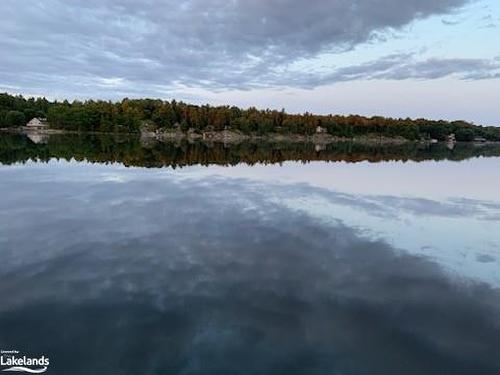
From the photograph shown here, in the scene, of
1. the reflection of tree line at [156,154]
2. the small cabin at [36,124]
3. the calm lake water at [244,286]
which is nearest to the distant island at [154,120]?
the small cabin at [36,124]

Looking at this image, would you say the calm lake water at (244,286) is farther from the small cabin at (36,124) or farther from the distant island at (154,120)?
the small cabin at (36,124)

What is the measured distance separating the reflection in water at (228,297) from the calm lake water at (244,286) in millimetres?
40

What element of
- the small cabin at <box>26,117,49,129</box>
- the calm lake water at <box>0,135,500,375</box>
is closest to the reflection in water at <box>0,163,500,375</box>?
the calm lake water at <box>0,135,500,375</box>

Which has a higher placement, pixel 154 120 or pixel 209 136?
pixel 154 120

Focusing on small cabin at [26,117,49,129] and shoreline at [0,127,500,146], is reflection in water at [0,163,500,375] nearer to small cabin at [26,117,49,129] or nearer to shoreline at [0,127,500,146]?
shoreline at [0,127,500,146]

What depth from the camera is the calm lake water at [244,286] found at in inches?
304

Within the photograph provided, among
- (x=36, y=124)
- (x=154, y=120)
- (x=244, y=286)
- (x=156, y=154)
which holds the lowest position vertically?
(x=156, y=154)

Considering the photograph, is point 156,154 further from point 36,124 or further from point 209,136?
point 209,136

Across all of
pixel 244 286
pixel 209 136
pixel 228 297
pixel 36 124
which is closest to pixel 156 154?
pixel 244 286

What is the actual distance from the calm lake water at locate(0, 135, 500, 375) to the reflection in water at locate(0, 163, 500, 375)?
0.04m

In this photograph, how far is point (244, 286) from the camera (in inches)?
431

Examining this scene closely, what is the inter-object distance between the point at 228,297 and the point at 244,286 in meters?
0.85

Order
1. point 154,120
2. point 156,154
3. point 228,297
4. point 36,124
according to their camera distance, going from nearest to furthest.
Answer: point 228,297, point 156,154, point 36,124, point 154,120

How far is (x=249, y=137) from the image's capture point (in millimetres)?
182625
